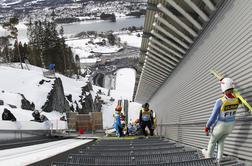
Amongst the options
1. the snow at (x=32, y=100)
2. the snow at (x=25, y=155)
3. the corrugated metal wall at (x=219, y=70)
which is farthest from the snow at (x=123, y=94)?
the snow at (x=25, y=155)

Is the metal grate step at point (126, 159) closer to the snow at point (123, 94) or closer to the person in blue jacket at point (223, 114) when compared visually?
the person in blue jacket at point (223, 114)

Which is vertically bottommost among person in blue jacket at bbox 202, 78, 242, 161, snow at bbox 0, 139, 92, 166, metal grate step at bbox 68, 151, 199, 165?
snow at bbox 0, 139, 92, 166

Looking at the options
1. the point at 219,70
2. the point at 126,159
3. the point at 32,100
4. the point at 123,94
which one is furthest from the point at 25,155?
the point at 123,94

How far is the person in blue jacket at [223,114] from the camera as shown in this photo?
6.55m

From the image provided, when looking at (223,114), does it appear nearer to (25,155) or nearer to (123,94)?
(25,155)

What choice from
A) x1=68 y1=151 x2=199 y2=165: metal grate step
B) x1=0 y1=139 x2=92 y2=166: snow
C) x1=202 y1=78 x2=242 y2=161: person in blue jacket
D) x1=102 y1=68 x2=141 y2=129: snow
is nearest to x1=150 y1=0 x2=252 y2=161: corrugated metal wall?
x1=202 y1=78 x2=242 y2=161: person in blue jacket

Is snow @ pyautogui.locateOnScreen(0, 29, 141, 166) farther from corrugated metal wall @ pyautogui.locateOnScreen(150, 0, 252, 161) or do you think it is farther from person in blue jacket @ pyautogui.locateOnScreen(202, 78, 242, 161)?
corrugated metal wall @ pyautogui.locateOnScreen(150, 0, 252, 161)

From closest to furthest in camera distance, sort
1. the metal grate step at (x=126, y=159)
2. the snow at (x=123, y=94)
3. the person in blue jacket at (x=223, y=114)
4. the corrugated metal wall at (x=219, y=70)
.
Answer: the metal grate step at (x=126, y=159)
the person in blue jacket at (x=223, y=114)
the corrugated metal wall at (x=219, y=70)
the snow at (x=123, y=94)

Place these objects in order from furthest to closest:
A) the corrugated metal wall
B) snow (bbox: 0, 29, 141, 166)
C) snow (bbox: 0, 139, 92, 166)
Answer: snow (bbox: 0, 29, 141, 166), snow (bbox: 0, 139, 92, 166), the corrugated metal wall

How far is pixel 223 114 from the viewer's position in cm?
664

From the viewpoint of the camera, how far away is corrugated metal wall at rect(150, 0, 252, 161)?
783cm

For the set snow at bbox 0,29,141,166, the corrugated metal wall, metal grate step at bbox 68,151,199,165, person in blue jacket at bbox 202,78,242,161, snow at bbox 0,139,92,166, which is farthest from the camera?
Result: snow at bbox 0,29,141,166

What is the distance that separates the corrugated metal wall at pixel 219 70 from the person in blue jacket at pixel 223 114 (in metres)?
0.84

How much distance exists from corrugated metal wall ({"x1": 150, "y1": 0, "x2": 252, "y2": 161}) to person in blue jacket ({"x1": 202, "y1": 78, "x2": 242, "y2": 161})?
84 cm
